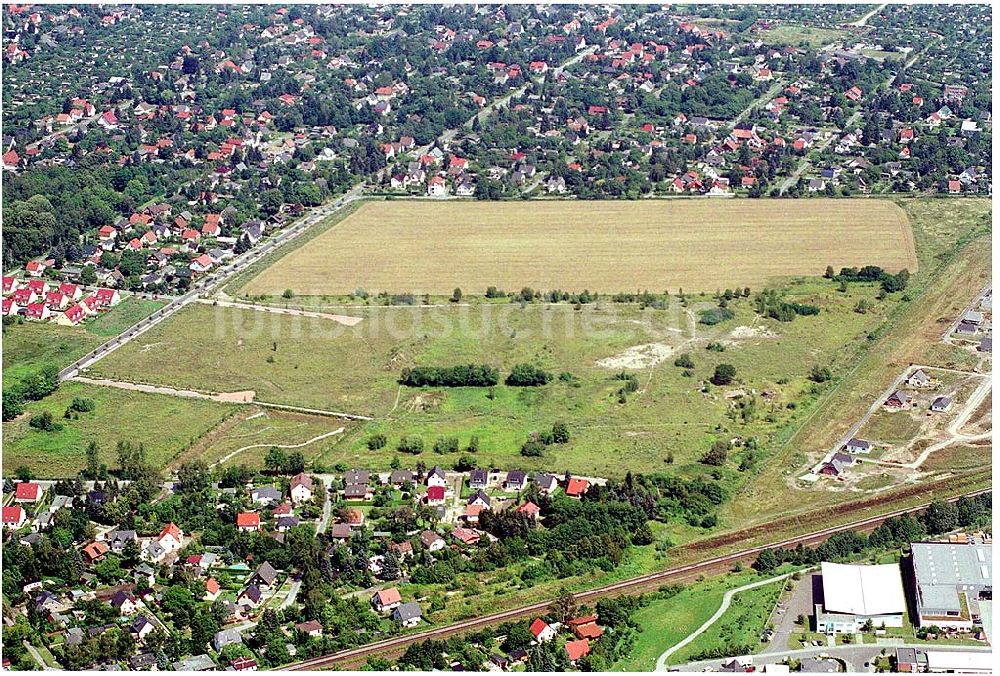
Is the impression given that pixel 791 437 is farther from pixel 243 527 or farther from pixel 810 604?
pixel 243 527

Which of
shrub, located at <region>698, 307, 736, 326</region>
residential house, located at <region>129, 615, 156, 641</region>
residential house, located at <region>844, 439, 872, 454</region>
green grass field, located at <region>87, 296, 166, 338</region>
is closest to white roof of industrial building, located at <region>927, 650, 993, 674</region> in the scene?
residential house, located at <region>844, 439, 872, 454</region>

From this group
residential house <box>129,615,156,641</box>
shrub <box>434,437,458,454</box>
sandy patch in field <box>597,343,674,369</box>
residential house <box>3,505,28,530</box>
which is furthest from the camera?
sandy patch in field <box>597,343,674,369</box>

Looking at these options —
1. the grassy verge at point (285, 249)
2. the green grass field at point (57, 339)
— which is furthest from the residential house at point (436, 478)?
the grassy verge at point (285, 249)

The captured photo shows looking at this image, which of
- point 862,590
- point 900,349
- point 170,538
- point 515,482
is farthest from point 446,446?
point 900,349

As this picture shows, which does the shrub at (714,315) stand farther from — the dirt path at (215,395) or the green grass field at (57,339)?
the green grass field at (57,339)

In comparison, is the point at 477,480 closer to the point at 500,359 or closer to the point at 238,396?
Answer: the point at 500,359

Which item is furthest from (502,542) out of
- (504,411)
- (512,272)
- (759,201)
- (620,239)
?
(759,201)

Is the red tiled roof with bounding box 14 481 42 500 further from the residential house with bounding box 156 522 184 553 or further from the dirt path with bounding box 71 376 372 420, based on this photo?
the dirt path with bounding box 71 376 372 420
